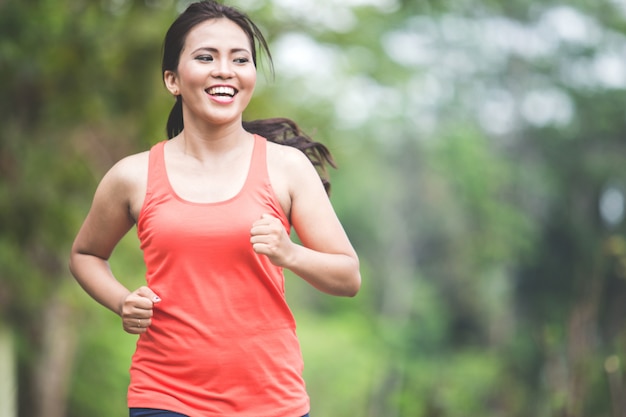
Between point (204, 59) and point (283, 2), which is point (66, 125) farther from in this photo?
point (204, 59)

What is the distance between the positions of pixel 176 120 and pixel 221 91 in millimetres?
422

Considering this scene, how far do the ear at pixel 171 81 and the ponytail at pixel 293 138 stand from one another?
1.15ft

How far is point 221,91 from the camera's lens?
274 cm

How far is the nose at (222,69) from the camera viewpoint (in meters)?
2.72

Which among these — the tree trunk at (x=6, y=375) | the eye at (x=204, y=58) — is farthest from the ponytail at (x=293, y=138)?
the tree trunk at (x=6, y=375)

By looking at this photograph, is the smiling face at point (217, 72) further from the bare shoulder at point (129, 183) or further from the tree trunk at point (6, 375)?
the tree trunk at point (6, 375)

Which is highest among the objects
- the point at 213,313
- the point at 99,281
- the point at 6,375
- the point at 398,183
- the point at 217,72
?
the point at 398,183

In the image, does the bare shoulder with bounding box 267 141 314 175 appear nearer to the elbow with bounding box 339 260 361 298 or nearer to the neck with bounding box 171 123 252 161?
the neck with bounding box 171 123 252 161

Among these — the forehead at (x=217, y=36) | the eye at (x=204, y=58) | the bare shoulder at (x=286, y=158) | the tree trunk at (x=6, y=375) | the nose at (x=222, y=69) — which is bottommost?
the tree trunk at (x=6, y=375)

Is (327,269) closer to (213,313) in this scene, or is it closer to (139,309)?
(213,313)

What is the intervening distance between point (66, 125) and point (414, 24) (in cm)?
2736

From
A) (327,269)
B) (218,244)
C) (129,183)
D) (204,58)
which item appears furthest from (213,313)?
(204,58)

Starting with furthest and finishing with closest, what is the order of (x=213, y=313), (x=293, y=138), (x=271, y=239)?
(x=293, y=138), (x=213, y=313), (x=271, y=239)

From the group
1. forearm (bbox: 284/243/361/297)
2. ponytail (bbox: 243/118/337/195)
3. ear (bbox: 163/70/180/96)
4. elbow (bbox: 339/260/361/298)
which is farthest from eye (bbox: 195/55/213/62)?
elbow (bbox: 339/260/361/298)
